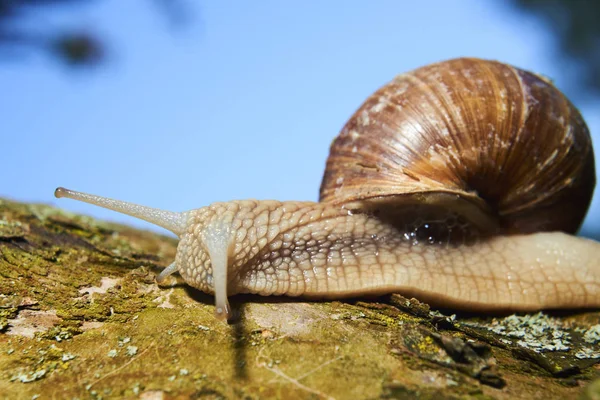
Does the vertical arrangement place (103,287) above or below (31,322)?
above

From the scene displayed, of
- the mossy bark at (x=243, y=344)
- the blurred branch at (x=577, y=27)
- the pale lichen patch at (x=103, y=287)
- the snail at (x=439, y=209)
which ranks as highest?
the blurred branch at (x=577, y=27)

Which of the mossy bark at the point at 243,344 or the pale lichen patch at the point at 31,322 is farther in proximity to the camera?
the pale lichen patch at the point at 31,322

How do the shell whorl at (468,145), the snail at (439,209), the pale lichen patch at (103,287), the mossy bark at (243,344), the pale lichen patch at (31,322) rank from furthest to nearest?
the shell whorl at (468,145) < the snail at (439,209) < the pale lichen patch at (103,287) < the pale lichen patch at (31,322) < the mossy bark at (243,344)

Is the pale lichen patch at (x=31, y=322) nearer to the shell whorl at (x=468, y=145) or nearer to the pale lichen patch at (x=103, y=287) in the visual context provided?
the pale lichen patch at (x=103, y=287)

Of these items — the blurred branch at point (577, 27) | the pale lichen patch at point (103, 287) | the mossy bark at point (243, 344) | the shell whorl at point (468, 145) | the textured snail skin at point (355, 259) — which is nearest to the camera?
the mossy bark at point (243, 344)

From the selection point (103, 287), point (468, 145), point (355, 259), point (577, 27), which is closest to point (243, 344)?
point (103, 287)

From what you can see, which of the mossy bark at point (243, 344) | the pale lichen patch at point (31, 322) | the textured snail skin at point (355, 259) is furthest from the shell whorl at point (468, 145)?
the pale lichen patch at point (31, 322)

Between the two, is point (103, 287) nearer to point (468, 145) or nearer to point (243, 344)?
point (243, 344)

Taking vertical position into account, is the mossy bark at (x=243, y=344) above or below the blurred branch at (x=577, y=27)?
below
